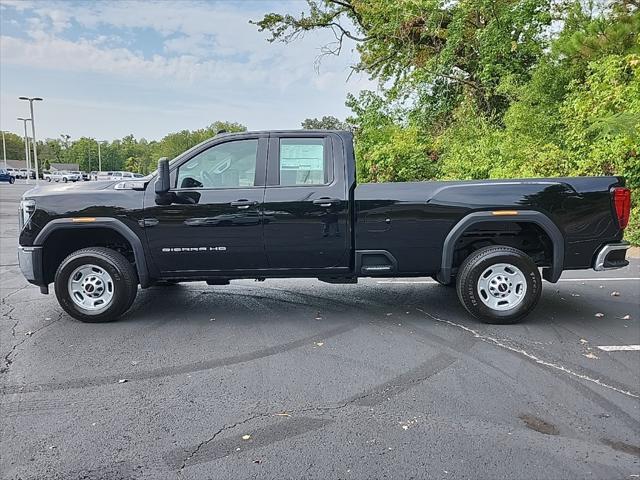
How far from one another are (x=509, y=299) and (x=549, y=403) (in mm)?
1896

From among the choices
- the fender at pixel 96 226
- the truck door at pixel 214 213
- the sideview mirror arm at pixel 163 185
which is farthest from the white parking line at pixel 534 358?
the fender at pixel 96 226

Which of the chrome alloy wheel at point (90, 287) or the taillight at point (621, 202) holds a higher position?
the taillight at point (621, 202)

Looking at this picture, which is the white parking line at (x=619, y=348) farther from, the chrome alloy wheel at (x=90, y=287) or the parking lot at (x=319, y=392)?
the chrome alloy wheel at (x=90, y=287)

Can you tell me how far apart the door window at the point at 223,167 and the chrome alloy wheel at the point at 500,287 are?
8.73ft

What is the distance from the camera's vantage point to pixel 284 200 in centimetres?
536

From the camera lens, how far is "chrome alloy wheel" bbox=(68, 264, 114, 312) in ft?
18.1

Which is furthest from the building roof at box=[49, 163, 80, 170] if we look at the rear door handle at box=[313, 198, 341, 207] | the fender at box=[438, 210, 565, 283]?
the fender at box=[438, 210, 565, 283]

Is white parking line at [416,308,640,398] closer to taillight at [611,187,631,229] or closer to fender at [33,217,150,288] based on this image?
taillight at [611,187,631,229]

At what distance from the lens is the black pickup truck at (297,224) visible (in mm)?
5348

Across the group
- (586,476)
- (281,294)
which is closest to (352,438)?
(586,476)

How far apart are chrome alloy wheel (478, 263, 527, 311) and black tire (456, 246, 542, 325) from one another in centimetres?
2

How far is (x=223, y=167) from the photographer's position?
552cm

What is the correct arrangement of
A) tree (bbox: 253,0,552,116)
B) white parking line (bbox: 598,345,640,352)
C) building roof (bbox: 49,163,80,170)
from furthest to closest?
building roof (bbox: 49,163,80,170)
tree (bbox: 253,0,552,116)
white parking line (bbox: 598,345,640,352)

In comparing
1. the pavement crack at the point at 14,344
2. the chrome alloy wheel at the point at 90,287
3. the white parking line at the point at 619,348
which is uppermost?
the chrome alloy wheel at the point at 90,287
